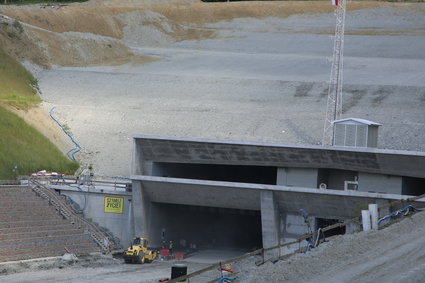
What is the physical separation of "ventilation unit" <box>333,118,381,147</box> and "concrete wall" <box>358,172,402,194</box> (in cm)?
170

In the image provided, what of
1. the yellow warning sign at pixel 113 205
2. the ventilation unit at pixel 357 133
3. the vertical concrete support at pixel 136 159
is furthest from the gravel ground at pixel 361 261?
the yellow warning sign at pixel 113 205

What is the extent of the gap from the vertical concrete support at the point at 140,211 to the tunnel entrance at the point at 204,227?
2.03 feet

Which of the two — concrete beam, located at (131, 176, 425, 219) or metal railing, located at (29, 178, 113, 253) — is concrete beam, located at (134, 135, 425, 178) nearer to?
concrete beam, located at (131, 176, 425, 219)

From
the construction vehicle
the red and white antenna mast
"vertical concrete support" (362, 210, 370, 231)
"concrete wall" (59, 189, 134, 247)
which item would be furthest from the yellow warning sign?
"vertical concrete support" (362, 210, 370, 231)

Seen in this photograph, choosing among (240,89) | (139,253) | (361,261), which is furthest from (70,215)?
(240,89)

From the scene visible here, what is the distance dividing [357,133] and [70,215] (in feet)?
54.1

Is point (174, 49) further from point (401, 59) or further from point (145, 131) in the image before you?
point (145, 131)

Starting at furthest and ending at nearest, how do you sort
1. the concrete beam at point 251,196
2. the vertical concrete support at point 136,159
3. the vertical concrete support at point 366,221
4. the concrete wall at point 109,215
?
the concrete wall at point 109,215
the vertical concrete support at point 136,159
the concrete beam at point 251,196
the vertical concrete support at point 366,221

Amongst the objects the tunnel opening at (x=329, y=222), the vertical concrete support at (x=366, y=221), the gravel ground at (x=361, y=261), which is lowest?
the gravel ground at (x=361, y=261)

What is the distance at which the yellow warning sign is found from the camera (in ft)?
162

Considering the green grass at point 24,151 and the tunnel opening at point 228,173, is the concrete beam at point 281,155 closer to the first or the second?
the tunnel opening at point 228,173

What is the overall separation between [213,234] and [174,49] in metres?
42.6

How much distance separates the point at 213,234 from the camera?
53.7 meters

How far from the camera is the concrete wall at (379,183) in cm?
4453
